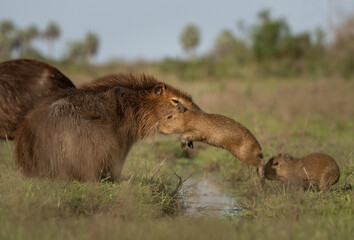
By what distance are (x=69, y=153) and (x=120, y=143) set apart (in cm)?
60

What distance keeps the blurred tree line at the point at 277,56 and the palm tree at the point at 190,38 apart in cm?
2939

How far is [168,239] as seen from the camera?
309cm

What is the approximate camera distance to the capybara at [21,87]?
5250 millimetres

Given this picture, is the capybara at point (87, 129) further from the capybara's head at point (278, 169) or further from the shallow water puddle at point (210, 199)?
the capybara's head at point (278, 169)

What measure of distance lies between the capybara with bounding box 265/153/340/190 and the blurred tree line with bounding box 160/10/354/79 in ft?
50.5

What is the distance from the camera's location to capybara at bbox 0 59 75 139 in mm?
5250

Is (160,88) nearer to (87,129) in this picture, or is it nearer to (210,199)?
(87,129)

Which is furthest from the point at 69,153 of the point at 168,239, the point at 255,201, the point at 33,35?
the point at 33,35

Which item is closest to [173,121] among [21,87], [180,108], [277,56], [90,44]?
[180,108]

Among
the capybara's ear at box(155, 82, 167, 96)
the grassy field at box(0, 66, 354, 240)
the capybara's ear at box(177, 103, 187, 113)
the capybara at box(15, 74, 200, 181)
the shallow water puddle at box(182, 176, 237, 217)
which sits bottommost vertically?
the shallow water puddle at box(182, 176, 237, 217)

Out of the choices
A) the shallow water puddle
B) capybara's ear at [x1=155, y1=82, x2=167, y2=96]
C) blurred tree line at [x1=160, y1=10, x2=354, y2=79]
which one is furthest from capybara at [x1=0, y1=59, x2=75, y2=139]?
blurred tree line at [x1=160, y1=10, x2=354, y2=79]

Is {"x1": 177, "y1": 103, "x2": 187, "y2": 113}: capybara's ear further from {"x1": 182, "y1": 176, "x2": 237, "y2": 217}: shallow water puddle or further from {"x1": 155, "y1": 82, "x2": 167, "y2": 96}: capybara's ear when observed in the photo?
{"x1": 182, "y1": 176, "x2": 237, "y2": 217}: shallow water puddle

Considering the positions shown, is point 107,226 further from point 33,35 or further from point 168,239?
point 33,35

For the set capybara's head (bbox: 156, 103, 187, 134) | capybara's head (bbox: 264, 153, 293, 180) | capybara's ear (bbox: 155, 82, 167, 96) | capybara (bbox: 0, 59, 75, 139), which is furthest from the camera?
capybara (bbox: 0, 59, 75, 139)
